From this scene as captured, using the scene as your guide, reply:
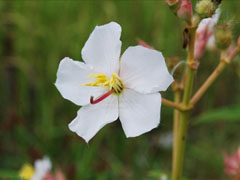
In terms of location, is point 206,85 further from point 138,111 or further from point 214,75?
point 138,111

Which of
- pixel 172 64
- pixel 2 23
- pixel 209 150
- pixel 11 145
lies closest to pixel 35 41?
pixel 2 23

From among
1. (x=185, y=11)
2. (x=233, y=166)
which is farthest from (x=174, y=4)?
(x=233, y=166)

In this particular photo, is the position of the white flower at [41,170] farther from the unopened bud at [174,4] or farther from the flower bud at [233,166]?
the unopened bud at [174,4]

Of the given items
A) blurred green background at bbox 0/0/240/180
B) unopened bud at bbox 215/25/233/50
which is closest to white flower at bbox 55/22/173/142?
unopened bud at bbox 215/25/233/50

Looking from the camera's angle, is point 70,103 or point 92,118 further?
point 70,103

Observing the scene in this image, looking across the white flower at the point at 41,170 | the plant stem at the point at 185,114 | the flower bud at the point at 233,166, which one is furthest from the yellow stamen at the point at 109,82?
the white flower at the point at 41,170

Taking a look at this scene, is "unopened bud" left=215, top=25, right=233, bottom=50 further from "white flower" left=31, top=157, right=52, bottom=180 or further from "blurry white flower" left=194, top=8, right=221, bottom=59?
"white flower" left=31, top=157, right=52, bottom=180

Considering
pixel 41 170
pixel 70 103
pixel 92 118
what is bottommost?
pixel 70 103
